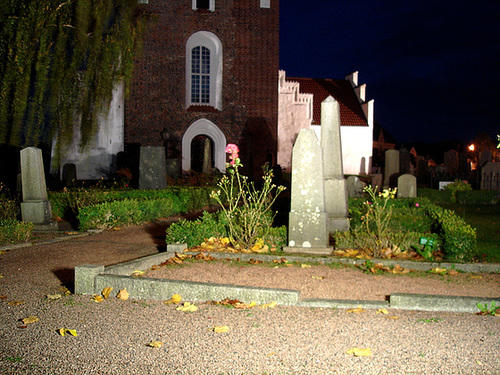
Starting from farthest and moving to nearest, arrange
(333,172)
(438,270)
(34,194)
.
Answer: (34,194) < (333,172) < (438,270)

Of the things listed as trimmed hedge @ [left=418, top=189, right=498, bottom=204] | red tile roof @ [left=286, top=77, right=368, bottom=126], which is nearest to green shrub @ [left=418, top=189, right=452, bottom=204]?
trimmed hedge @ [left=418, top=189, right=498, bottom=204]

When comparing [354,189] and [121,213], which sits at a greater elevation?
[354,189]

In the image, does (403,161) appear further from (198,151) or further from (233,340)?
(233,340)

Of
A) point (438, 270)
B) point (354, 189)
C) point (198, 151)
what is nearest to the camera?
point (438, 270)

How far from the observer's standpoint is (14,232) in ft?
26.7

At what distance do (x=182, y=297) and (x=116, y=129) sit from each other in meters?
19.7

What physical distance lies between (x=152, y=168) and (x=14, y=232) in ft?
19.6

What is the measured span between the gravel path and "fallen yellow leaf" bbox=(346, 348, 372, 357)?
0.03 meters

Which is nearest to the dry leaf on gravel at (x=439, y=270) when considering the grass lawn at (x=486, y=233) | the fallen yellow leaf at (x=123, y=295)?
the grass lawn at (x=486, y=233)

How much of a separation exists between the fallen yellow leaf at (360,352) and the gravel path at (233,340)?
0.03m

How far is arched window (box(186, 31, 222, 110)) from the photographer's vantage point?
76.5ft

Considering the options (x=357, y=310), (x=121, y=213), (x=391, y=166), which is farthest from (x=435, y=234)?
(x=391, y=166)

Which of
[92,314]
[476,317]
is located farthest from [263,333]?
[476,317]

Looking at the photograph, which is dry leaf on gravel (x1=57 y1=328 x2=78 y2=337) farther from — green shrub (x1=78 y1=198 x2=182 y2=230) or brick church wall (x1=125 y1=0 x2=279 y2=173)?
brick church wall (x1=125 y1=0 x2=279 y2=173)
